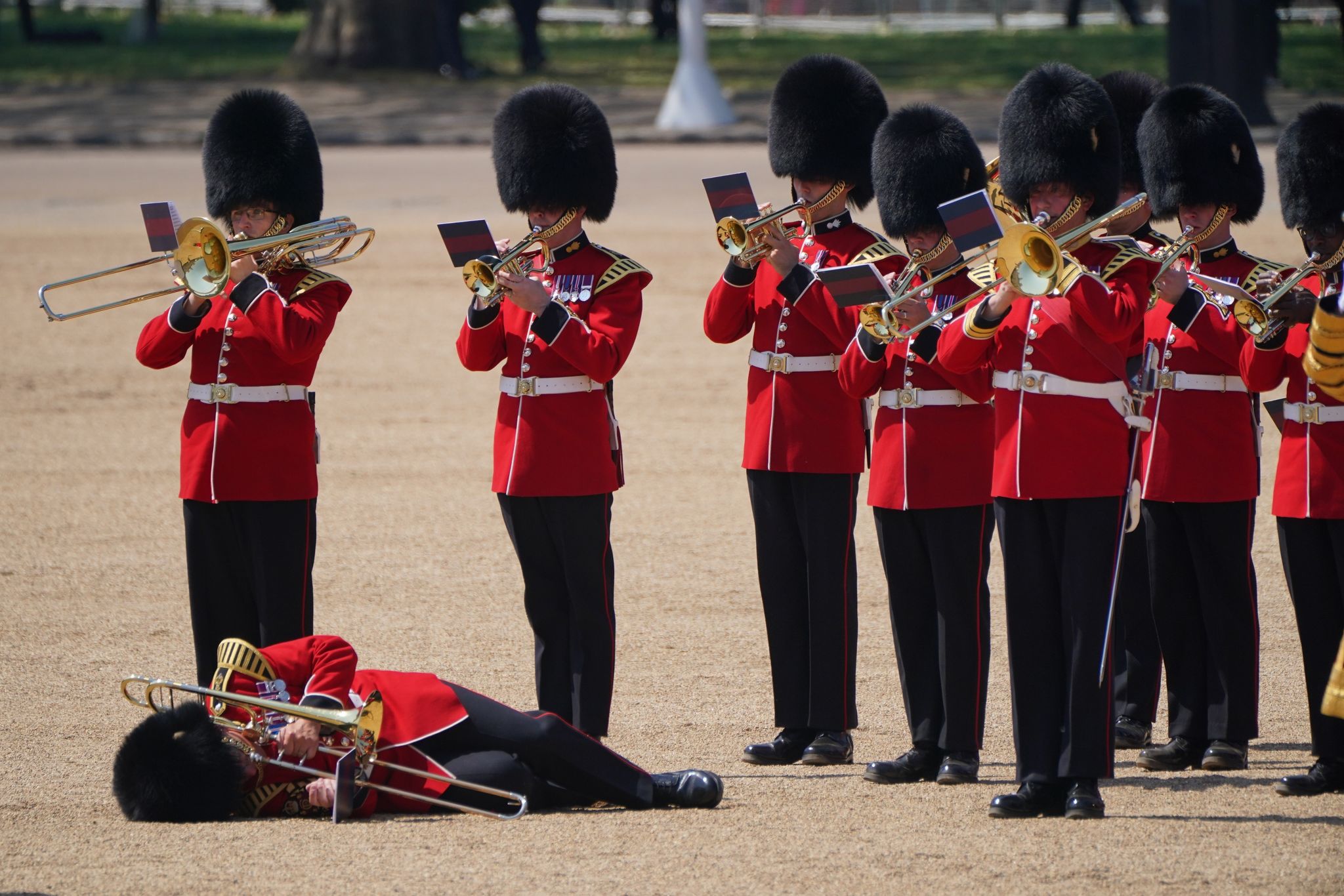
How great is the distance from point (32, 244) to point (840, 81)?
8331 millimetres

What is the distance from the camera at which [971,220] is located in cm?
390

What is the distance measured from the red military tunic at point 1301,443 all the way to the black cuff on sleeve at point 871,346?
0.80 metres

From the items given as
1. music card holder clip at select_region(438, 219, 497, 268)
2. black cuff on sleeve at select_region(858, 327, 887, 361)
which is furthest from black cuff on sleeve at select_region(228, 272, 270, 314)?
black cuff on sleeve at select_region(858, 327, 887, 361)

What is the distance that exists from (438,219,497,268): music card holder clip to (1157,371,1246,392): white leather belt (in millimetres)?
1590

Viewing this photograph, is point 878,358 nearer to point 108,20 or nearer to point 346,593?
point 346,593

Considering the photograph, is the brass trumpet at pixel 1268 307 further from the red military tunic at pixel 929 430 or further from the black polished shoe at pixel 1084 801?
the black polished shoe at pixel 1084 801

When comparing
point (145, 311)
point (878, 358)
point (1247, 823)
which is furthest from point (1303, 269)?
point (145, 311)

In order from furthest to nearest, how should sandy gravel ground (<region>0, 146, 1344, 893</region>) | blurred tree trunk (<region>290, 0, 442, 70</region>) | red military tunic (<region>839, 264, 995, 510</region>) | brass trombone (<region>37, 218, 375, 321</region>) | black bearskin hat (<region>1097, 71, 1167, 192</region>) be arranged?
1. blurred tree trunk (<region>290, 0, 442, 70</region>)
2. black bearskin hat (<region>1097, 71, 1167, 192</region>)
3. brass trombone (<region>37, 218, 375, 321</region>)
4. red military tunic (<region>839, 264, 995, 510</region>)
5. sandy gravel ground (<region>0, 146, 1344, 893</region>)

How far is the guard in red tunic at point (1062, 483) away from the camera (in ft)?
12.8

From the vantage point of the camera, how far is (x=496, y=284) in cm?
434

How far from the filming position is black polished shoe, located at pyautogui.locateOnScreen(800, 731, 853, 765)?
14.7 ft

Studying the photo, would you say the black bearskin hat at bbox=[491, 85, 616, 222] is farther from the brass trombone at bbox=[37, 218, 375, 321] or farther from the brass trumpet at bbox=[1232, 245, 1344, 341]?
the brass trumpet at bbox=[1232, 245, 1344, 341]

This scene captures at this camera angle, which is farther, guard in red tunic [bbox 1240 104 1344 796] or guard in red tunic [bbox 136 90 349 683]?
guard in red tunic [bbox 136 90 349 683]

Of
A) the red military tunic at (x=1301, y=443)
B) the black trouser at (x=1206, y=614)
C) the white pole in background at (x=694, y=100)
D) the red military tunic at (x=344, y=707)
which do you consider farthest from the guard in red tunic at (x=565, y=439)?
the white pole in background at (x=694, y=100)
